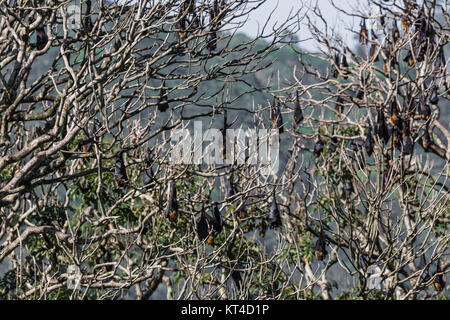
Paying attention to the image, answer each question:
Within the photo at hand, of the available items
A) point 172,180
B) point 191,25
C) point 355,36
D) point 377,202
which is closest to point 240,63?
point 191,25

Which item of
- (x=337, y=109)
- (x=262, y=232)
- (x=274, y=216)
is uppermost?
(x=337, y=109)

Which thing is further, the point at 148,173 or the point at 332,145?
the point at 332,145

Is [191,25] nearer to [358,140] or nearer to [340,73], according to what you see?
[358,140]

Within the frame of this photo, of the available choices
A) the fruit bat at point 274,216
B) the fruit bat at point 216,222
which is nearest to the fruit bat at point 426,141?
the fruit bat at point 274,216

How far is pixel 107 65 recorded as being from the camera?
8.47m

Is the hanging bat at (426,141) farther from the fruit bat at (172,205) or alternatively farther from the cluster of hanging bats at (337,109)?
the fruit bat at (172,205)

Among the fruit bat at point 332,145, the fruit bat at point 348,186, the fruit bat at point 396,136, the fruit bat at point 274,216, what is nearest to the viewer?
the fruit bat at point 274,216

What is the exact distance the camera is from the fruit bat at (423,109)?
11.8m

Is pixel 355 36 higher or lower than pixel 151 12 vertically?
higher

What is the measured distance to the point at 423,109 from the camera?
11883 millimetres

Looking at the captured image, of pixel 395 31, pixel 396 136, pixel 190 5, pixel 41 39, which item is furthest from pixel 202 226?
pixel 395 31

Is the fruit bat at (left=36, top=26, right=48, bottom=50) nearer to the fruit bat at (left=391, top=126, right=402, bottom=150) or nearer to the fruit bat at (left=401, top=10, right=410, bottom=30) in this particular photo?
the fruit bat at (left=391, top=126, right=402, bottom=150)

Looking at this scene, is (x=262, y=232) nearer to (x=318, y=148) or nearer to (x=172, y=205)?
(x=318, y=148)
